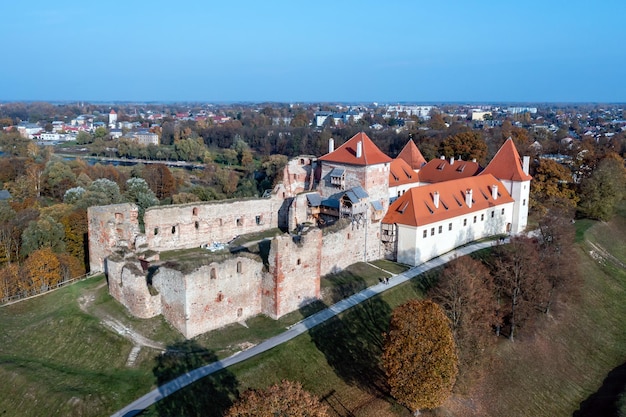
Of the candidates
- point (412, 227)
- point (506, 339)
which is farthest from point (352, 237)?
point (506, 339)

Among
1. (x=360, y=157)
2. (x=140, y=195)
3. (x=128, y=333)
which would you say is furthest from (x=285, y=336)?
(x=140, y=195)

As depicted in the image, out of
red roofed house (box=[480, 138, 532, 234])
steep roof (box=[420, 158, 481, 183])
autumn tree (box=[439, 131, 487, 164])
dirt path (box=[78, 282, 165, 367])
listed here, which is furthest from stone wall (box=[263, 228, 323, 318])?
autumn tree (box=[439, 131, 487, 164])

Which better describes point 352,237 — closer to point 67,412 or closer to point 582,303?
point 582,303

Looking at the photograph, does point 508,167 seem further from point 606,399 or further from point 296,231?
point 606,399

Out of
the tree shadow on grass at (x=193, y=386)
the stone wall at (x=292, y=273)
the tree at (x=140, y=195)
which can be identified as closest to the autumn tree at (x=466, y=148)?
the tree at (x=140, y=195)

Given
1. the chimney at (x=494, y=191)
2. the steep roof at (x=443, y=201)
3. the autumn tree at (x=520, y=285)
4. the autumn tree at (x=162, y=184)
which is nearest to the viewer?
the autumn tree at (x=520, y=285)

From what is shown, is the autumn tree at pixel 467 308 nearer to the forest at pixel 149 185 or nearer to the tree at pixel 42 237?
the forest at pixel 149 185
